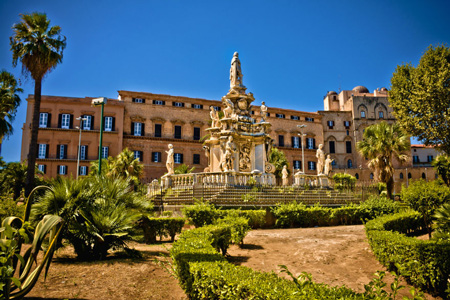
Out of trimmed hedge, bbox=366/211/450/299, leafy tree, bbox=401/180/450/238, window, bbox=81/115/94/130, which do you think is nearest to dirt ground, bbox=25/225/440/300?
trimmed hedge, bbox=366/211/450/299

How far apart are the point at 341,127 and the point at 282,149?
12683 millimetres

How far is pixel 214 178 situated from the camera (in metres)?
20.7

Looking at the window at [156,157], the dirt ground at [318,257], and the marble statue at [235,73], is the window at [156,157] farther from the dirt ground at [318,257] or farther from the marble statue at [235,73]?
the dirt ground at [318,257]

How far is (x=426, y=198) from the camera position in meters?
12.1

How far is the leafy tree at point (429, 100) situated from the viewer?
21656 millimetres

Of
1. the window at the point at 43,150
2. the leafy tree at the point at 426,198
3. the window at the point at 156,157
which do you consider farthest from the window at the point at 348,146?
the leafy tree at the point at 426,198

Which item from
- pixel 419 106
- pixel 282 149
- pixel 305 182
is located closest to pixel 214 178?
pixel 305 182

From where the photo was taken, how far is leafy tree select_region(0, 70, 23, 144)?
18.9 m

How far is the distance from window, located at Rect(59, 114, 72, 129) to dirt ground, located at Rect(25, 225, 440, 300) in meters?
38.7

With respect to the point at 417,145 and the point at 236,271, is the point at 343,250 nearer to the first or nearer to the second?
the point at 236,271

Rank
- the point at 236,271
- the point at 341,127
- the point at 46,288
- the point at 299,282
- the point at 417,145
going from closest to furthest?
the point at 299,282 → the point at 236,271 → the point at 46,288 → the point at 341,127 → the point at 417,145

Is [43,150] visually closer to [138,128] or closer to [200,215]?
[138,128]

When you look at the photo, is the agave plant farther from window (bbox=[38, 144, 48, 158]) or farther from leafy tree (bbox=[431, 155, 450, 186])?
window (bbox=[38, 144, 48, 158])

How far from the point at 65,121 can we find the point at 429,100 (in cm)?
4091
